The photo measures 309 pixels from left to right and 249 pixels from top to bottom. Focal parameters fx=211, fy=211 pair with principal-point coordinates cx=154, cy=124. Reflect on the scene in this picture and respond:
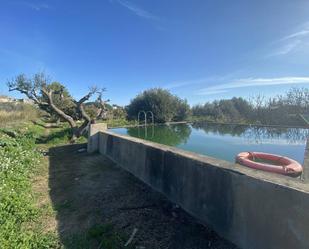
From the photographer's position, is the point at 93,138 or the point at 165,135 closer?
the point at 93,138

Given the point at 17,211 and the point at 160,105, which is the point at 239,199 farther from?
the point at 160,105

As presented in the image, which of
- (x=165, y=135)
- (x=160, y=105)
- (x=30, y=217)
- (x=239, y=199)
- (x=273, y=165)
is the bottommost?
(x=30, y=217)


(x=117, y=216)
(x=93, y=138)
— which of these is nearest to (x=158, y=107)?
(x=93, y=138)

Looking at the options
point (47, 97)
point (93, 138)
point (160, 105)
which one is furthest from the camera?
point (160, 105)

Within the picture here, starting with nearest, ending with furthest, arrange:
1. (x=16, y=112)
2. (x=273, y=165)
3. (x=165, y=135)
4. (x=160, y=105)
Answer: (x=273, y=165), (x=165, y=135), (x=16, y=112), (x=160, y=105)

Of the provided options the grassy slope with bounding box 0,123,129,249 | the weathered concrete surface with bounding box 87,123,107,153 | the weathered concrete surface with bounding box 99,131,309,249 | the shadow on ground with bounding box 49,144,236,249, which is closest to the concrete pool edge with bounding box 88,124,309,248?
the weathered concrete surface with bounding box 99,131,309,249

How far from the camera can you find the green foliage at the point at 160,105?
871 inches

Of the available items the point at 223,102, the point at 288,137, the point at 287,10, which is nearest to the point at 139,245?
the point at 287,10

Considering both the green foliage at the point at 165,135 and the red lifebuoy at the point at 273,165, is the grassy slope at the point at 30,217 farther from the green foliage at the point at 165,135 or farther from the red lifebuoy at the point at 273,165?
the green foliage at the point at 165,135

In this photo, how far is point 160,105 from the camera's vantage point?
72.7 feet

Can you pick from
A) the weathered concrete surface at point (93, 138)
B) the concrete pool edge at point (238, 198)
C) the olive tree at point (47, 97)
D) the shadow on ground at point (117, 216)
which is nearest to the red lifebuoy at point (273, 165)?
the concrete pool edge at point (238, 198)

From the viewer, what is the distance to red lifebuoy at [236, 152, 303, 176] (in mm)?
3974

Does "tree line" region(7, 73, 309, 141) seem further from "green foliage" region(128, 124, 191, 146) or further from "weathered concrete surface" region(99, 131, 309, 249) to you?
"weathered concrete surface" region(99, 131, 309, 249)

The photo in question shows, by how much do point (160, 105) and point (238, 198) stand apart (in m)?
20.3
